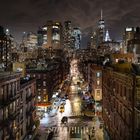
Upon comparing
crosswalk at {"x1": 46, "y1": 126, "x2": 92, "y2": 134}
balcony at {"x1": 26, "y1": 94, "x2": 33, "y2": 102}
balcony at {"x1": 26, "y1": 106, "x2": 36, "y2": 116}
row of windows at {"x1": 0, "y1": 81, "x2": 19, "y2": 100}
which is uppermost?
row of windows at {"x1": 0, "y1": 81, "x2": 19, "y2": 100}

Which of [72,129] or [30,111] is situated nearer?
[30,111]

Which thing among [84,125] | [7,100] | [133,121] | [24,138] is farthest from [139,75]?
[84,125]

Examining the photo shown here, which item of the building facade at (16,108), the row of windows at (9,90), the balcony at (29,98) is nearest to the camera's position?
the row of windows at (9,90)

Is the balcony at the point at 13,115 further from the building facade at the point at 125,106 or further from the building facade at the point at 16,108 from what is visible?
the building facade at the point at 125,106

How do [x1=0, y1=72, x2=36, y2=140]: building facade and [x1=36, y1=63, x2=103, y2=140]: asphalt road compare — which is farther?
[x1=36, y1=63, x2=103, y2=140]: asphalt road

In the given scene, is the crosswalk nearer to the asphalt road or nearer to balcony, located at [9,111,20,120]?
the asphalt road

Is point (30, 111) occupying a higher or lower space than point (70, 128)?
higher

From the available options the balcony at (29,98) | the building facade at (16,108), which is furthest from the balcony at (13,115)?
the balcony at (29,98)

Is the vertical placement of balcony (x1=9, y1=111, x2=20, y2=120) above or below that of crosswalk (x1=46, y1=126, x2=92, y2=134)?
above

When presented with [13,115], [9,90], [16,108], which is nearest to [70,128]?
[16,108]

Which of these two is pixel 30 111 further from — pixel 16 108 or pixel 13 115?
pixel 13 115

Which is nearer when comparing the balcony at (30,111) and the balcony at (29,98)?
the balcony at (29,98)

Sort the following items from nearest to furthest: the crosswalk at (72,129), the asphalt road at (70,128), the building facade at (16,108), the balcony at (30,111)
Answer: the building facade at (16,108) → the balcony at (30,111) → the asphalt road at (70,128) → the crosswalk at (72,129)

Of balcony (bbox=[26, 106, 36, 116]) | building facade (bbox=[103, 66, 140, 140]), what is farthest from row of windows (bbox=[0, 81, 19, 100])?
building facade (bbox=[103, 66, 140, 140])
